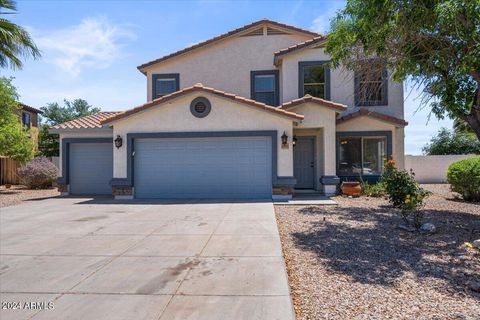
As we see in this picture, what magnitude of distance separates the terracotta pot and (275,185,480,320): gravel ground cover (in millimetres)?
4121

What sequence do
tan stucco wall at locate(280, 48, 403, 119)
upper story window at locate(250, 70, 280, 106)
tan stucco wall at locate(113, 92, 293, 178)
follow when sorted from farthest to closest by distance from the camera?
1. upper story window at locate(250, 70, 280, 106)
2. tan stucco wall at locate(280, 48, 403, 119)
3. tan stucco wall at locate(113, 92, 293, 178)

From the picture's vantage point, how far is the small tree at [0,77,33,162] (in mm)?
19375

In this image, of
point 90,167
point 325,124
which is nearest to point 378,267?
point 325,124

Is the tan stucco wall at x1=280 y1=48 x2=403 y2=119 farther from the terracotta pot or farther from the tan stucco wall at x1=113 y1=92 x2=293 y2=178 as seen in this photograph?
the terracotta pot

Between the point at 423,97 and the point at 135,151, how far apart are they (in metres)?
10.4

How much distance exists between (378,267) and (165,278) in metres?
3.26

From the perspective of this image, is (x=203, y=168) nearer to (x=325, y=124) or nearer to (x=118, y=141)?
(x=118, y=141)

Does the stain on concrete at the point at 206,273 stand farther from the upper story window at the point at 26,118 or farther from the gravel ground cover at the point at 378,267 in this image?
the upper story window at the point at 26,118

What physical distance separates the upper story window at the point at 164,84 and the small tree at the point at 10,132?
326 inches

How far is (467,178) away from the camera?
Answer: 505 inches

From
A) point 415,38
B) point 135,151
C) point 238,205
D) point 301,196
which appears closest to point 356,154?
point 301,196

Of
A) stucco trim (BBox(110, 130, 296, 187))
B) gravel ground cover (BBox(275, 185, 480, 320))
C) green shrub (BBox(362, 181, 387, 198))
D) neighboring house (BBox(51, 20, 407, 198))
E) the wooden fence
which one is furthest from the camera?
the wooden fence

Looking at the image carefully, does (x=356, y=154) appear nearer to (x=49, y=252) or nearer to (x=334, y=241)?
(x=334, y=241)

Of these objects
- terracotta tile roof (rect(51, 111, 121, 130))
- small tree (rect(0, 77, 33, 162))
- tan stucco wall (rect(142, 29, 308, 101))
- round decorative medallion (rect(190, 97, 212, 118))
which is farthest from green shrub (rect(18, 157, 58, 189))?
round decorative medallion (rect(190, 97, 212, 118))
